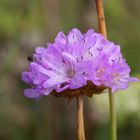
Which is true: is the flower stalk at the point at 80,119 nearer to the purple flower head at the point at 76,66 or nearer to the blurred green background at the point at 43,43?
the purple flower head at the point at 76,66

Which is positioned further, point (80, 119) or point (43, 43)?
point (43, 43)

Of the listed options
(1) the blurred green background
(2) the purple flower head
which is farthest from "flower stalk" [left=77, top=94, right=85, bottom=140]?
(1) the blurred green background

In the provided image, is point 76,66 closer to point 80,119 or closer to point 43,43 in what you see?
point 80,119

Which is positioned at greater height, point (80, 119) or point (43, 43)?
point (43, 43)

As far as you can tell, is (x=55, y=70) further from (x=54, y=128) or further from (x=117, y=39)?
(x=117, y=39)

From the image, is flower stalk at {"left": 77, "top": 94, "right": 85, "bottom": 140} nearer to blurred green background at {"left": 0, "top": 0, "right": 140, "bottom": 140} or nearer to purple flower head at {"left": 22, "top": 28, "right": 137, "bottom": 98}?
purple flower head at {"left": 22, "top": 28, "right": 137, "bottom": 98}

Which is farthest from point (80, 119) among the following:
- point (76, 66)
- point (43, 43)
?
point (43, 43)
